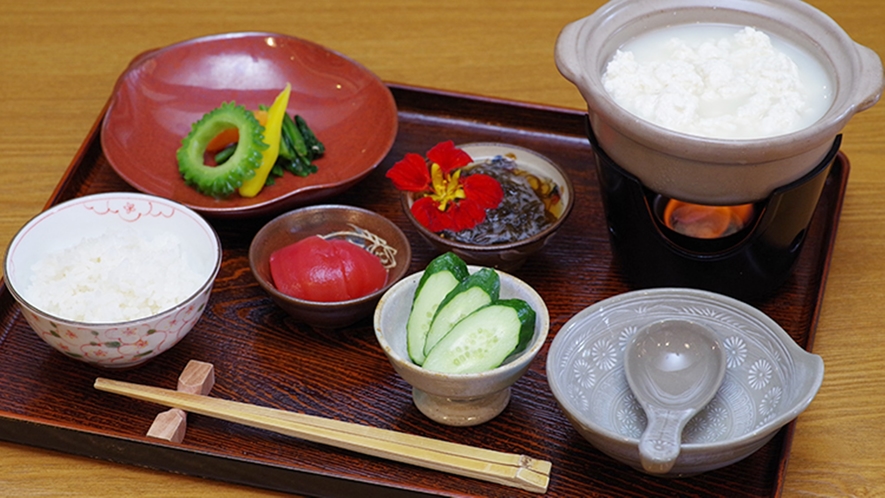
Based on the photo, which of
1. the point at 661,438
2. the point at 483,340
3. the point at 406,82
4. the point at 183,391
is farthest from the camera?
the point at 406,82

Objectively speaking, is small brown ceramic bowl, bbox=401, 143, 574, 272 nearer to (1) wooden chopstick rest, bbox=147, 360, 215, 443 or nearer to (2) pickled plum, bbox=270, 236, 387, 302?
(2) pickled plum, bbox=270, 236, 387, 302

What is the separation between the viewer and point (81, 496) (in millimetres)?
1553

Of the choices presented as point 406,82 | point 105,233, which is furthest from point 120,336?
point 406,82

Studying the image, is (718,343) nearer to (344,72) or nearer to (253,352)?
(253,352)

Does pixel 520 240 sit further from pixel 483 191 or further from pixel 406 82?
pixel 406 82

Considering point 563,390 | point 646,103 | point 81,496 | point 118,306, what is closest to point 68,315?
point 118,306

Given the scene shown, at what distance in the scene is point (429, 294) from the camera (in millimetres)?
1623

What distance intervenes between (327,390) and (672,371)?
56 cm

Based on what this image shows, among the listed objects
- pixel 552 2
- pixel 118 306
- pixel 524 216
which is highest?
pixel 118 306

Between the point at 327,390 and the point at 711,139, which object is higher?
the point at 711,139

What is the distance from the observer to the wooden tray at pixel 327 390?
5.02 feet

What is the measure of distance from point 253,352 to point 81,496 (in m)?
0.36

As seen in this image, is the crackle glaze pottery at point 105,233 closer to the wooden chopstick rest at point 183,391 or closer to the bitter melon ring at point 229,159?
the wooden chopstick rest at point 183,391

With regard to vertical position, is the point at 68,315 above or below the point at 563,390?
above
